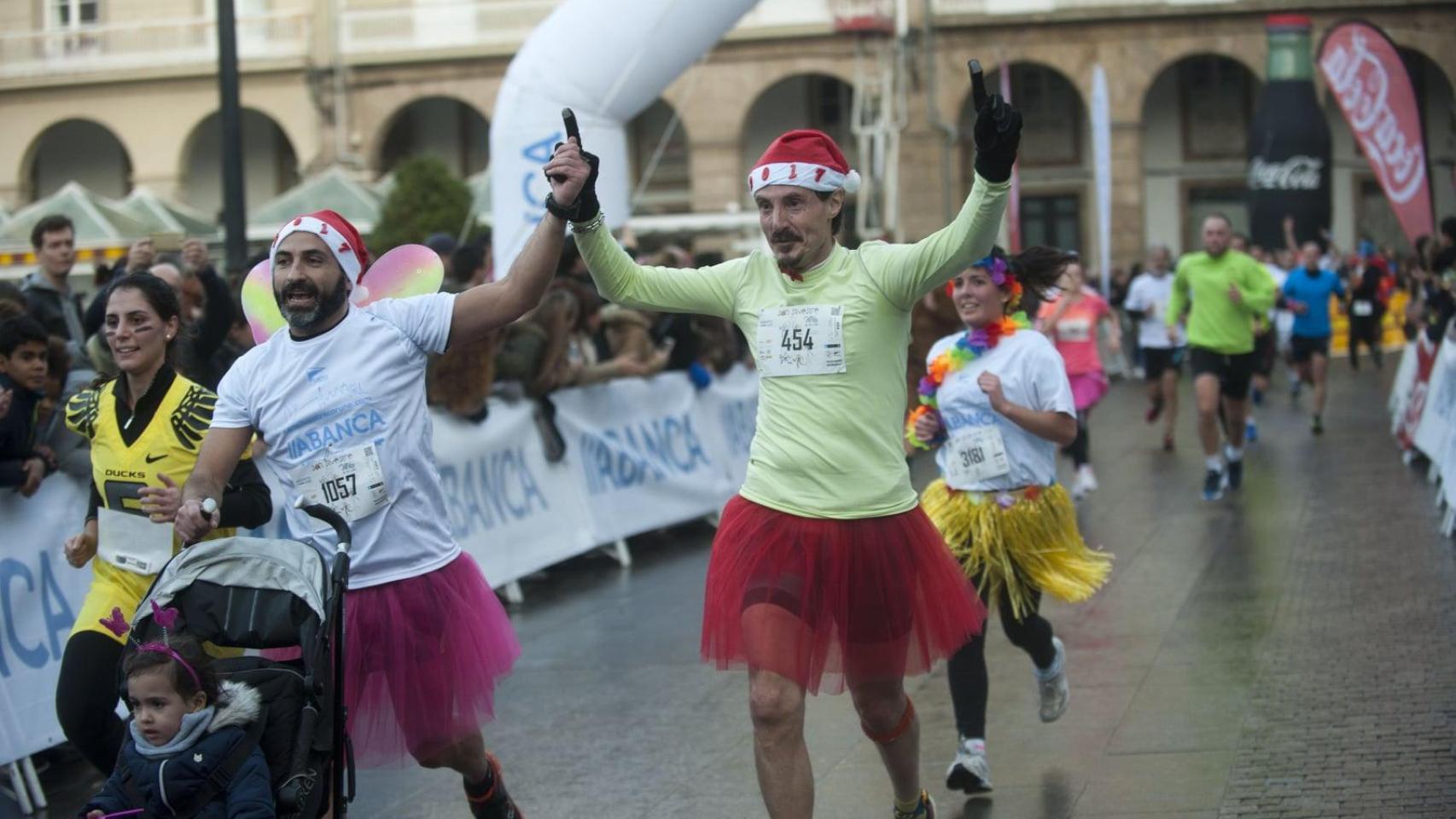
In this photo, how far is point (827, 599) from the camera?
5.19m

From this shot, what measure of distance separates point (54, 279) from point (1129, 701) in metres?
5.61

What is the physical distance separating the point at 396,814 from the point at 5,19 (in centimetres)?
3690

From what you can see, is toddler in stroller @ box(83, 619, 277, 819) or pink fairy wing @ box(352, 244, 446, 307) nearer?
toddler in stroller @ box(83, 619, 277, 819)

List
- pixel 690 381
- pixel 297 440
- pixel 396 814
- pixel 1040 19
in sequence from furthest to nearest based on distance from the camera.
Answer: pixel 1040 19
pixel 690 381
pixel 396 814
pixel 297 440

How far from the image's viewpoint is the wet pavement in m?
6.23

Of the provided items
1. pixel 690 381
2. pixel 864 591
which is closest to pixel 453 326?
pixel 864 591

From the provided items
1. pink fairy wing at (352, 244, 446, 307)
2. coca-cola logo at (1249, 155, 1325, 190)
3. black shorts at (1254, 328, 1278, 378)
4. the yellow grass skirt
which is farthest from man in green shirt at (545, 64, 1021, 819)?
coca-cola logo at (1249, 155, 1325, 190)

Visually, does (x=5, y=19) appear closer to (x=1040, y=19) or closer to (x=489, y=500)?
(x=1040, y=19)

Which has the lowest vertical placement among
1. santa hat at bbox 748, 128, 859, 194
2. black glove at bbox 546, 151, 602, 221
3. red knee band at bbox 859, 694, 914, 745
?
red knee band at bbox 859, 694, 914, 745

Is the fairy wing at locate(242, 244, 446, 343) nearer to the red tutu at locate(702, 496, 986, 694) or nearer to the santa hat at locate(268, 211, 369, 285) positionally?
the santa hat at locate(268, 211, 369, 285)

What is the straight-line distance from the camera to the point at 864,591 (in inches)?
207

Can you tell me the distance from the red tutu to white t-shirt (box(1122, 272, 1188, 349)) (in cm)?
1045

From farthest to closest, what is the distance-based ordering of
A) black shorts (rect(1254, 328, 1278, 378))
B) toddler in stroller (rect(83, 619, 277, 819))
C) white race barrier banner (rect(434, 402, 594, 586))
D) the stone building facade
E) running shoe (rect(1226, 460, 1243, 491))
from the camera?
the stone building facade
black shorts (rect(1254, 328, 1278, 378))
running shoe (rect(1226, 460, 1243, 491))
white race barrier banner (rect(434, 402, 594, 586))
toddler in stroller (rect(83, 619, 277, 819))

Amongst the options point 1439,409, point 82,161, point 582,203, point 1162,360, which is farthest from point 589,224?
point 82,161
